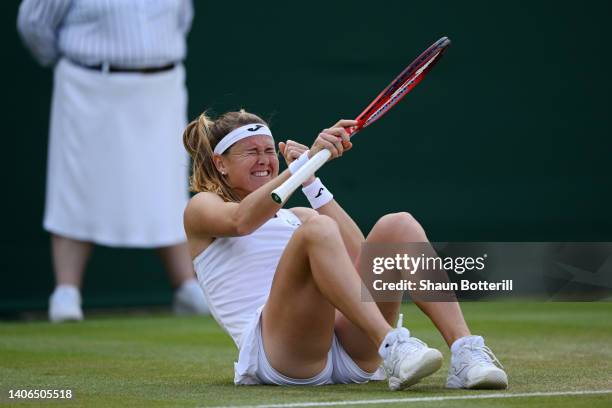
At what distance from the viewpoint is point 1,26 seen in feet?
27.9

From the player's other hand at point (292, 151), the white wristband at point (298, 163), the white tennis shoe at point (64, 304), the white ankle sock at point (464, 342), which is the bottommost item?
the white tennis shoe at point (64, 304)

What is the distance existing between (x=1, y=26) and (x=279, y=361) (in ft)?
16.4

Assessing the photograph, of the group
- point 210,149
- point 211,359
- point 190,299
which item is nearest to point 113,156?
point 190,299

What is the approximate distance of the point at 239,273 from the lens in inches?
175

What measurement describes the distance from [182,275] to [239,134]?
13.1 ft

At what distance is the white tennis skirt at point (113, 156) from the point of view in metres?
8.05

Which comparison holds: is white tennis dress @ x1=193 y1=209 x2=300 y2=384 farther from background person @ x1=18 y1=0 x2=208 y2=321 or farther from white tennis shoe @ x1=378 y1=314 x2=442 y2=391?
background person @ x1=18 y1=0 x2=208 y2=321

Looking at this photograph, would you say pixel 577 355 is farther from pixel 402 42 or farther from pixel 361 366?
pixel 402 42

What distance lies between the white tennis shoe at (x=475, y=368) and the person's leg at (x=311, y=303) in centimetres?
31

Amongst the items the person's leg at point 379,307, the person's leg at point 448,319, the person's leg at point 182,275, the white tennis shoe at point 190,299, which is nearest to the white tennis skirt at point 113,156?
the person's leg at point 182,275

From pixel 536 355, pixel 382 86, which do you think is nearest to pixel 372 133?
pixel 382 86

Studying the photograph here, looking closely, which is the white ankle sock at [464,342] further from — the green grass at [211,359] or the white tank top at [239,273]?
the white tank top at [239,273]

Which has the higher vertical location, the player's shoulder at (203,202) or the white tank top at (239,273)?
the player's shoulder at (203,202)

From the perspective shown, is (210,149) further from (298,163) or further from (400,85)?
(400,85)
